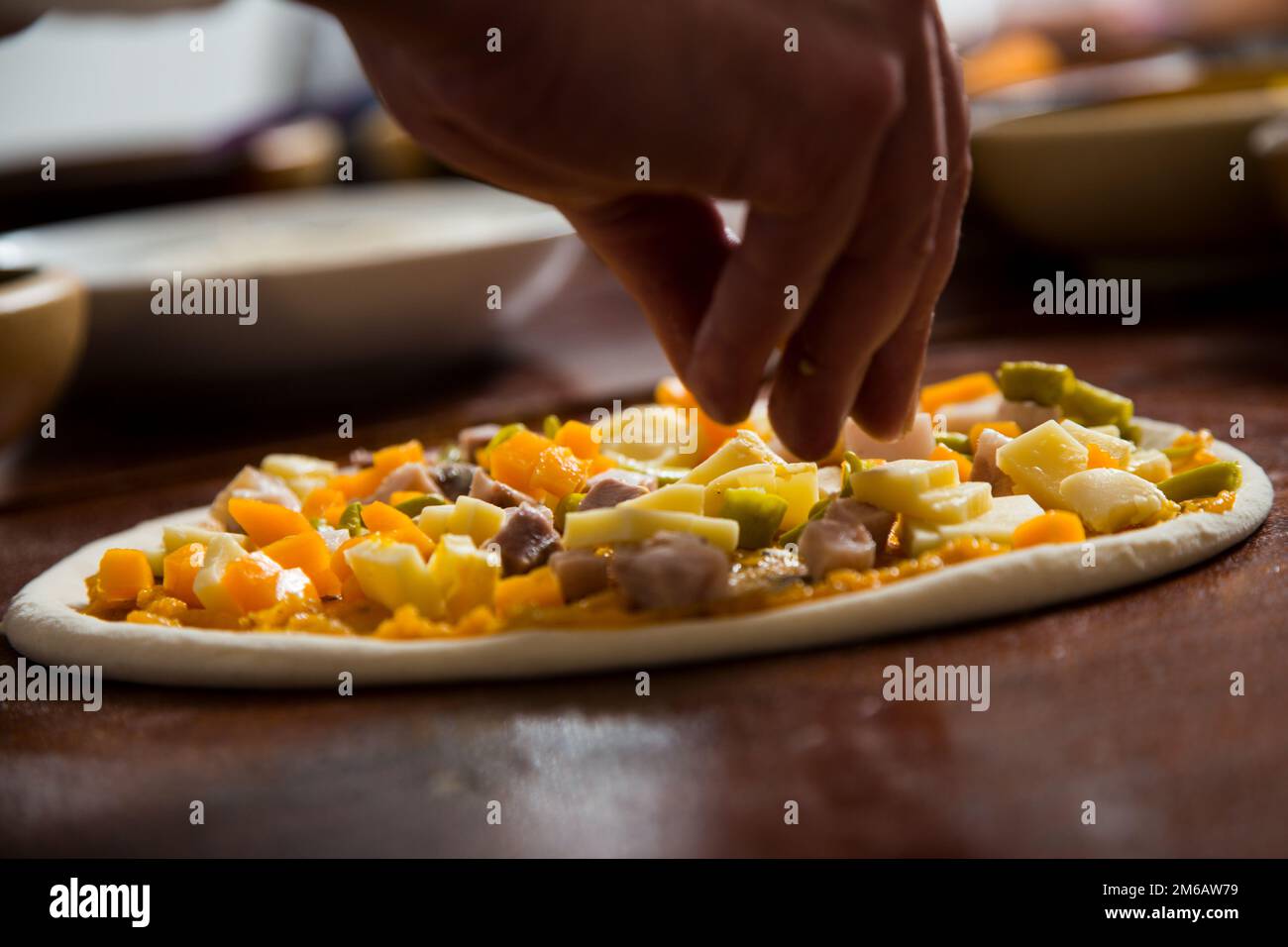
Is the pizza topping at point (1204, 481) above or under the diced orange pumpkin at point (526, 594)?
above

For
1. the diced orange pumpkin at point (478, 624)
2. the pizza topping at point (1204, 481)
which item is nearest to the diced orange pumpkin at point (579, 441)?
the diced orange pumpkin at point (478, 624)

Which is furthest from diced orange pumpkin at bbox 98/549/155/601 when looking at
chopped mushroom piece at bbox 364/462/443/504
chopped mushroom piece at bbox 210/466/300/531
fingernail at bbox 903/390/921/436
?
fingernail at bbox 903/390/921/436

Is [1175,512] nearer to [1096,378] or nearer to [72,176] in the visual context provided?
[1096,378]

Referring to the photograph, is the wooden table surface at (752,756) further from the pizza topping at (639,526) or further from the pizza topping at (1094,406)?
the pizza topping at (1094,406)

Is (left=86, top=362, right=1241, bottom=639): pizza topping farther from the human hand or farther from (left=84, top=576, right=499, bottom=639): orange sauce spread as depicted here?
the human hand

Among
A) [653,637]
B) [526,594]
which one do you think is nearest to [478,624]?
[526,594]

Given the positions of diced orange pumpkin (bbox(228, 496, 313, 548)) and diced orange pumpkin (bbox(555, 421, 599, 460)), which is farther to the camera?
diced orange pumpkin (bbox(555, 421, 599, 460))
